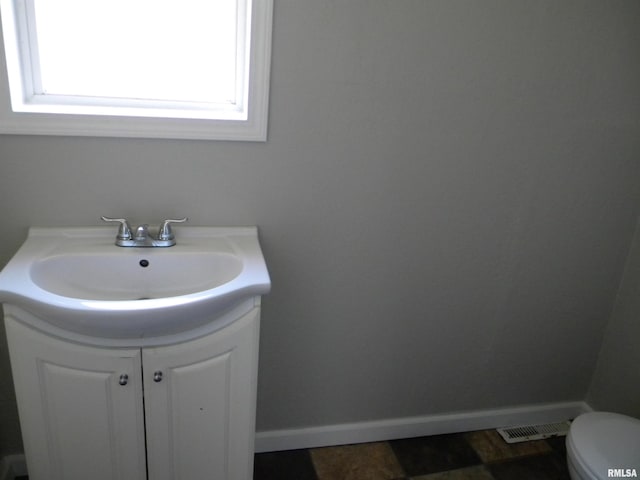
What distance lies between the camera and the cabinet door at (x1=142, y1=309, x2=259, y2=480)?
3.92 ft

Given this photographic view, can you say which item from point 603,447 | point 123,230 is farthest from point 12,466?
point 603,447

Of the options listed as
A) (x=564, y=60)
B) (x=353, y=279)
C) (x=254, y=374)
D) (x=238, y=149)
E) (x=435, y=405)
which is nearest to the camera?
(x=254, y=374)

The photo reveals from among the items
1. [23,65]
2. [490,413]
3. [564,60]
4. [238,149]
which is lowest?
[490,413]

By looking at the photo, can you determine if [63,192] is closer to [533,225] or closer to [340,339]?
[340,339]

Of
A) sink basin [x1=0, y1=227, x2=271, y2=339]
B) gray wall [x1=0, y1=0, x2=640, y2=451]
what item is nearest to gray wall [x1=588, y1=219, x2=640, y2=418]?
gray wall [x1=0, y1=0, x2=640, y2=451]

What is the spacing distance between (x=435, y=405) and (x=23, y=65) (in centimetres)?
179

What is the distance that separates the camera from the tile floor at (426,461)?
5.73 feet

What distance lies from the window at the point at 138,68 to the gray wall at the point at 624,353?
4.95ft

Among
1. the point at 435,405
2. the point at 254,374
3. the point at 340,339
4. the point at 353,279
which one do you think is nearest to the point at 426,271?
the point at 353,279

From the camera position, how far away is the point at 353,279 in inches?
64.8

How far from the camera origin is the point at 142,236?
1.35 meters

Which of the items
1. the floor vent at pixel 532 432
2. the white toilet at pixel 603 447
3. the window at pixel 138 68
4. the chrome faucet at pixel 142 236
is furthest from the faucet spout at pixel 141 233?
the floor vent at pixel 532 432

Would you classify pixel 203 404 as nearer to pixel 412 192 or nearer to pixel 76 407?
pixel 76 407

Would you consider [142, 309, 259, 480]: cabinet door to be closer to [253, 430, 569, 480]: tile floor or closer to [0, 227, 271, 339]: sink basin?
[0, 227, 271, 339]: sink basin
